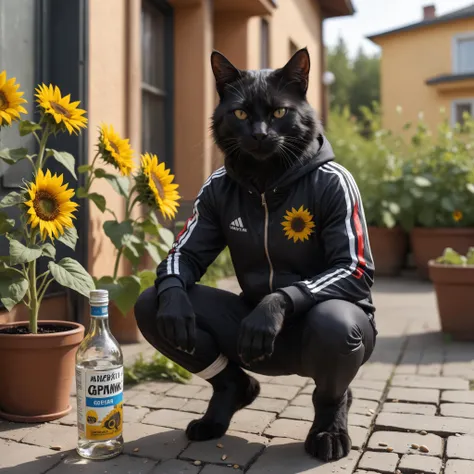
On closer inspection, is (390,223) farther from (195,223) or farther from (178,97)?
(195,223)

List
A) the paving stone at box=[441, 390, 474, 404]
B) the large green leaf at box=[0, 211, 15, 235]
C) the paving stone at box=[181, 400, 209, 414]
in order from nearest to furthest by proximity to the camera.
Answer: the large green leaf at box=[0, 211, 15, 235]
the paving stone at box=[181, 400, 209, 414]
the paving stone at box=[441, 390, 474, 404]

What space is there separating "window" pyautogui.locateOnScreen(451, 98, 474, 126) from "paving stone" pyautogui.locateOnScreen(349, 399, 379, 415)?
56.2ft

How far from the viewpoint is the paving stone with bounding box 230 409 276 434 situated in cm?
250

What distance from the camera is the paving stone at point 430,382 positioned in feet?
10.2

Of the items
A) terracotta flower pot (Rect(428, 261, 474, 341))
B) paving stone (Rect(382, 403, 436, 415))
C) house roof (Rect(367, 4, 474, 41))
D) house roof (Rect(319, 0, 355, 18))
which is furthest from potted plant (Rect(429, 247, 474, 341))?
house roof (Rect(367, 4, 474, 41))

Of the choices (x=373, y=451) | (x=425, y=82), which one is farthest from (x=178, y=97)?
(x=425, y=82)

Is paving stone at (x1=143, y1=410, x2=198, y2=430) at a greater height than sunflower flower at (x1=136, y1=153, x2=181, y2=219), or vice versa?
sunflower flower at (x1=136, y1=153, x2=181, y2=219)

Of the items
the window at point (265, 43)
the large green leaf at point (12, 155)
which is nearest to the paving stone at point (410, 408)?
the large green leaf at point (12, 155)

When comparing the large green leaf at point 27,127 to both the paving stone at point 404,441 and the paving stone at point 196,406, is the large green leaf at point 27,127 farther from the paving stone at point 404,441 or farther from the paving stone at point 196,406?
the paving stone at point 404,441

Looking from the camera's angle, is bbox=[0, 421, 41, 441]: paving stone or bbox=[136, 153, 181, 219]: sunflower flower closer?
bbox=[0, 421, 41, 441]: paving stone

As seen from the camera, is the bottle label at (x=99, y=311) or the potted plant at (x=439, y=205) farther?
the potted plant at (x=439, y=205)

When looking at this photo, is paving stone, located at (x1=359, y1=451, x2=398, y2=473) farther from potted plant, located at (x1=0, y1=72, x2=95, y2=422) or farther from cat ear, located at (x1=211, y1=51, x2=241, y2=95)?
cat ear, located at (x1=211, y1=51, x2=241, y2=95)

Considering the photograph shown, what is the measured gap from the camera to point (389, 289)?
6516 mm

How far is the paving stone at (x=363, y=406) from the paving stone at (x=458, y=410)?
279 millimetres
